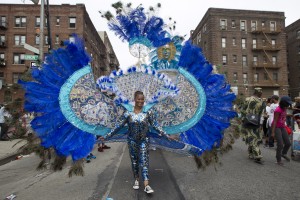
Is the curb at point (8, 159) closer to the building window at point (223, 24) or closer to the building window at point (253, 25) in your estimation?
the building window at point (223, 24)

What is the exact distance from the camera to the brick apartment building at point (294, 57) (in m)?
50.2

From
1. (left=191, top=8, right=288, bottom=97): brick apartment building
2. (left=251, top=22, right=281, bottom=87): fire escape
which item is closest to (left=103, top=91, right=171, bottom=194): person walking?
(left=191, top=8, right=288, bottom=97): brick apartment building

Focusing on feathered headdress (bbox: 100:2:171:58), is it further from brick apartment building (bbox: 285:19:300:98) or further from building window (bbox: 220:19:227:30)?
brick apartment building (bbox: 285:19:300:98)

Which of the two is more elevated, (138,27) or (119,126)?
(138,27)

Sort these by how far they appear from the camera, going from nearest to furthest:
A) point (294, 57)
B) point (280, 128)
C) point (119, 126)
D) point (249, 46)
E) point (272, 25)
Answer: point (119, 126) < point (280, 128) < point (249, 46) < point (272, 25) < point (294, 57)

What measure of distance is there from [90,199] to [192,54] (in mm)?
3121

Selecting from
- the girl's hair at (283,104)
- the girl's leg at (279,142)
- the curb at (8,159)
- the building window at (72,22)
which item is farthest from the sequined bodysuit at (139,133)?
the building window at (72,22)

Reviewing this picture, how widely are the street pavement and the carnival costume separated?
65cm

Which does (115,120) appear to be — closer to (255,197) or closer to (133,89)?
(133,89)

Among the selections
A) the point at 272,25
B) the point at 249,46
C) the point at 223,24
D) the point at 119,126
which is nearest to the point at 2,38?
the point at 223,24

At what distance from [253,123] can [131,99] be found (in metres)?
3.82

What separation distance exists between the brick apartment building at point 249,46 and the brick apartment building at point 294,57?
16.4 ft

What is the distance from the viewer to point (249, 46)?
154 feet

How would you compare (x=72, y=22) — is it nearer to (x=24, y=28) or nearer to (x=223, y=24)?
(x=24, y=28)
